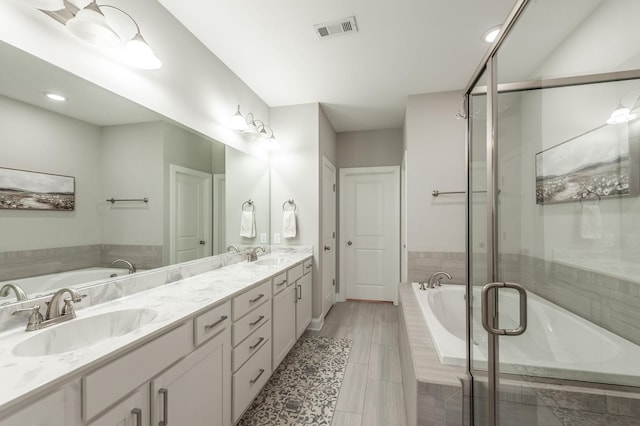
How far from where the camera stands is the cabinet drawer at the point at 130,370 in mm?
764

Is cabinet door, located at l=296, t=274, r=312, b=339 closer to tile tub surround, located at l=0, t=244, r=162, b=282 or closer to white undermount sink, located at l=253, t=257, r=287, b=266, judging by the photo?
white undermount sink, located at l=253, t=257, r=287, b=266

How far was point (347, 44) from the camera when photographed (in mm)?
2061

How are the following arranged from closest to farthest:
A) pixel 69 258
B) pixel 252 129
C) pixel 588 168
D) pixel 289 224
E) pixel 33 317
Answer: pixel 588 168 → pixel 33 317 → pixel 69 258 → pixel 252 129 → pixel 289 224

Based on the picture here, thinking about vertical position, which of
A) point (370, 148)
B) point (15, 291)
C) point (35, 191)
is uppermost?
point (370, 148)

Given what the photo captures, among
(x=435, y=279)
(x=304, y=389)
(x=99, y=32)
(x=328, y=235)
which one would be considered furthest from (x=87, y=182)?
(x=435, y=279)

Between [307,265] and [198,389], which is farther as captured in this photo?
[307,265]

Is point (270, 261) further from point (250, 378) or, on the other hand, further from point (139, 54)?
point (139, 54)

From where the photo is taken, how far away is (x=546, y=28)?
0.81 metres

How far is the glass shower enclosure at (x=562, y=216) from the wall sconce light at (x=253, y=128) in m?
1.95

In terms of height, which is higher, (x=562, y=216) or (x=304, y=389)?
(x=562, y=216)

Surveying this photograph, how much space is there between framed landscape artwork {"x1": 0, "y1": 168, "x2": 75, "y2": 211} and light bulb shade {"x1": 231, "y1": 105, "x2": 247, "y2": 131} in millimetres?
1386

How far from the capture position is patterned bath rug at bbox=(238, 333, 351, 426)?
1700mm

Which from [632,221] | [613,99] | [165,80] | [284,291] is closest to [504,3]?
[613,99]

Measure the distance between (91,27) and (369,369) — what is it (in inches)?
110
